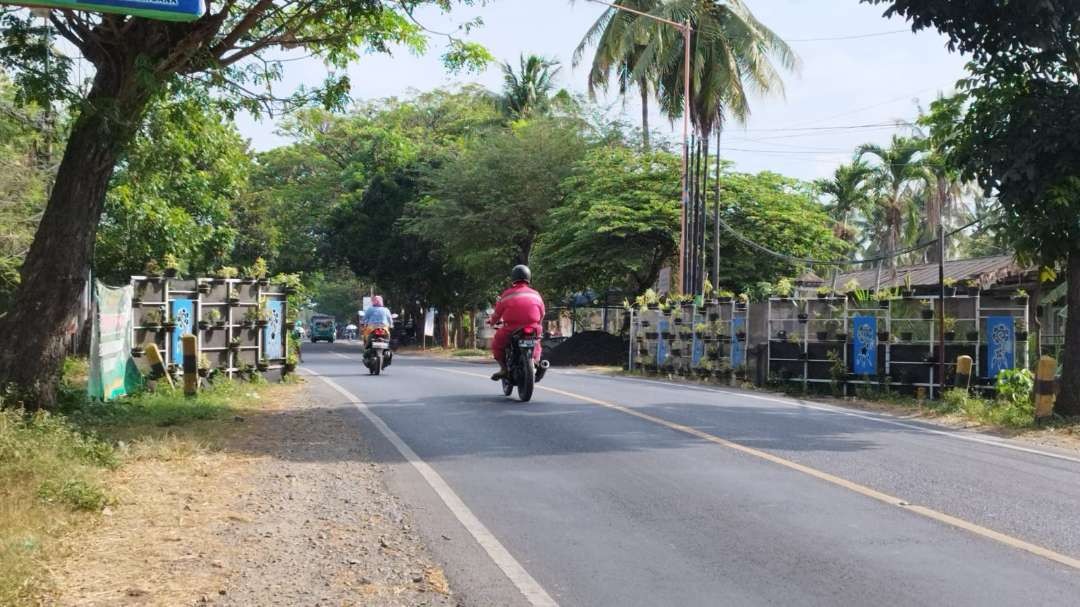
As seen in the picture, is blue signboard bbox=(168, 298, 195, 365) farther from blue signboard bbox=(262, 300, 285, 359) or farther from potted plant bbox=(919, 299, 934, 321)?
potted plant bbox=(919, 299, 934, 321)

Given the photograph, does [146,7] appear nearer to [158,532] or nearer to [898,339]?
[158,532]

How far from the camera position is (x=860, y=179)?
149ft

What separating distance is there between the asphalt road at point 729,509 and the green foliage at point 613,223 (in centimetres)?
2183

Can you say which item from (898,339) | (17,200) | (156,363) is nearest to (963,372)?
(898,339)

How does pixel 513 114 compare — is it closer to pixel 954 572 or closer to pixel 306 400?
pixel 306 400

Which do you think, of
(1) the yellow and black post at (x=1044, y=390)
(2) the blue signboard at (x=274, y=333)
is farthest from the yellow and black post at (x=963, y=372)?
(2) the blue signboard at (x=274, y=333)

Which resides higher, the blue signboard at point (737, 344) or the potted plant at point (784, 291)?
the potted plant at point (784, 291)

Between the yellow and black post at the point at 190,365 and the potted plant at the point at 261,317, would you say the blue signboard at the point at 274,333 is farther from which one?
the yellow and black post at the point at 190,365

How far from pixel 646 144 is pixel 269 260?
1948 cm

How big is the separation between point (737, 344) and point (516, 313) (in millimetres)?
9981

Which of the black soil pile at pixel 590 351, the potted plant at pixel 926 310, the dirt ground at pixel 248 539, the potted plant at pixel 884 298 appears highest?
the potted plant at pixel 884 298

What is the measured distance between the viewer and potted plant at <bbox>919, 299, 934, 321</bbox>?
18109 mm

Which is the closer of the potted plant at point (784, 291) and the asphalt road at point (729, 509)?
the asphalt road at point (729, 509)

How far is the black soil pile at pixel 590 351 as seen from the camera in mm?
37250
